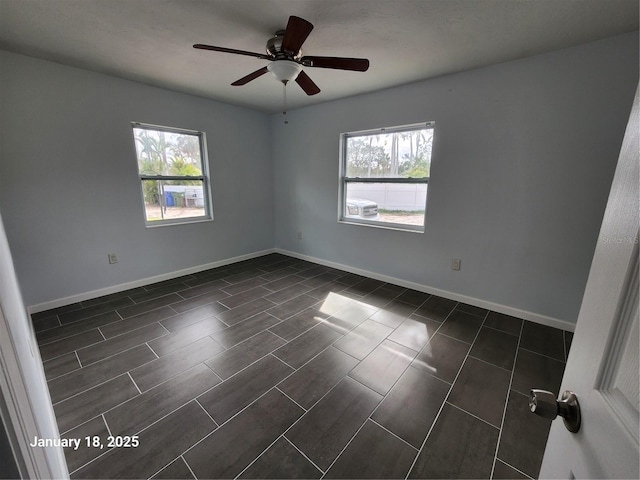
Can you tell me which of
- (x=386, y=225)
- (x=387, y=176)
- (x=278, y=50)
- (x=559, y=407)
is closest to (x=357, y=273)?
(x=386, y=225)

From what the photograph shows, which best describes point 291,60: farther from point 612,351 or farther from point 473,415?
point 473,415

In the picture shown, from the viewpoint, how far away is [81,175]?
2744 mm

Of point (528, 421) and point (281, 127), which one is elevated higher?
point (281, 127)

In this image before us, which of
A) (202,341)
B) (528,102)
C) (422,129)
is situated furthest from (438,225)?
(202,341)

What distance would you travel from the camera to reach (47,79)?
8.05 feet

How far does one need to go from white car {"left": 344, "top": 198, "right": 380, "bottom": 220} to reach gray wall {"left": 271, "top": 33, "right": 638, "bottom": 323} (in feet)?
0.83

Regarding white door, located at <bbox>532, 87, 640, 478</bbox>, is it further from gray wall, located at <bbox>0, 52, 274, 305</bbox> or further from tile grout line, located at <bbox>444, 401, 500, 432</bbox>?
gray wall, located at <bbox>0, 52, 274, 305</bbox>

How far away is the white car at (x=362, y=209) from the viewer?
3.61 meters

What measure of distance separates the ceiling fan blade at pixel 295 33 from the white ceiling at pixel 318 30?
22 centimetres

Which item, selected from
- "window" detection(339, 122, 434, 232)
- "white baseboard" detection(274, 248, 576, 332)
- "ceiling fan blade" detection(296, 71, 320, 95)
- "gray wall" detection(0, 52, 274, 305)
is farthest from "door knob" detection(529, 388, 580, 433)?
"gray wall" detection(0, 52, 274, 305)

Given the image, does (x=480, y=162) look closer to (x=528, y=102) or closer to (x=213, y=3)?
(x=528, y=102)

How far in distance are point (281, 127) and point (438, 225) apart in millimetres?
2905

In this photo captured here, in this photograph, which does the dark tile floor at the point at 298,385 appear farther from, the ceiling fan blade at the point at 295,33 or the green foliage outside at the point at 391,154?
the ceiling fan blade at the point at 295,33

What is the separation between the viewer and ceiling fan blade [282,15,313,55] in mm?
1461
